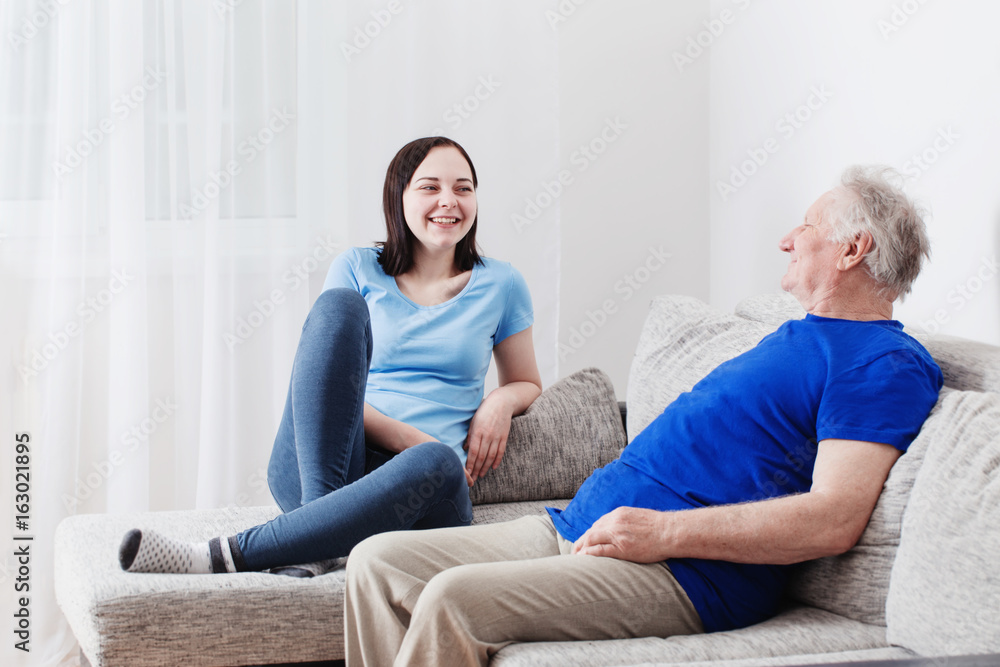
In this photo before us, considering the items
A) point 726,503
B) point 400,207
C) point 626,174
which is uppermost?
point 626,174

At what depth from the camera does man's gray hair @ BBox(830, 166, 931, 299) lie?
4.39 feet

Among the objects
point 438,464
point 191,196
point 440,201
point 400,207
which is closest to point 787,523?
point 438,464

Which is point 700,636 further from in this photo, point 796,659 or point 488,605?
point 488,605

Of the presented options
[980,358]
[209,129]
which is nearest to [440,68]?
[209,129]

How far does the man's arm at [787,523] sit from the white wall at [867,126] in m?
0.66

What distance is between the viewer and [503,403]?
2.02 meters

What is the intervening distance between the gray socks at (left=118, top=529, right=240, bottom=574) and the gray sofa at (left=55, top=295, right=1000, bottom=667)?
0.03 m

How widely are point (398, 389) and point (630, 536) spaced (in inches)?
34.1

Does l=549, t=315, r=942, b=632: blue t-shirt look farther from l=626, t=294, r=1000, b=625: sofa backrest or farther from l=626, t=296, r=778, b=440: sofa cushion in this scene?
l=626, t=296, r=778, b=440: sofa cushion

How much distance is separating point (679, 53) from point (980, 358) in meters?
2.00

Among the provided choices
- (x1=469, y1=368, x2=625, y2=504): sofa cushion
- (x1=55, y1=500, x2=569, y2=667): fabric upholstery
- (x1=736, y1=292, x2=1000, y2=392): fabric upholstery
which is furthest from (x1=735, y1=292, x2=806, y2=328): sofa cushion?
(x1=55, y1=500, x2=569, y2=667): fabric upholstery

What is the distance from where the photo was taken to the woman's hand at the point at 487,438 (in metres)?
1.98

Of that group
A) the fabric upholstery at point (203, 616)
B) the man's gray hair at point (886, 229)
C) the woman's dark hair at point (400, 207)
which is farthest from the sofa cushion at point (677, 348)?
the fabric upholstery at point (203, 616)

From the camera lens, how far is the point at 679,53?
3.01 m
